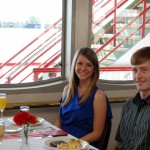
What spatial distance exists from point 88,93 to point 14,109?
3.01ft

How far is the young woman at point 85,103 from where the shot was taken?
8.17 feet

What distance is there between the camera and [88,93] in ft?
8.50

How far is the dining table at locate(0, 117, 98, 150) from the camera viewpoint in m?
1.90

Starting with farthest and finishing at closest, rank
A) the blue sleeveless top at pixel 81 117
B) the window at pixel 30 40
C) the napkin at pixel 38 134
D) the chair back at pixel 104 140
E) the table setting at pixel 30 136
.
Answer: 1. the window at pixel 30 40
2. the blue sleeveless top at pixel 81 117
3. the chair back at pixel 104 140
4. the napkin at pixel 38 134
5. the table setting at pixel 30 136

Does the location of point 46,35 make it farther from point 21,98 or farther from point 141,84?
point 141,84

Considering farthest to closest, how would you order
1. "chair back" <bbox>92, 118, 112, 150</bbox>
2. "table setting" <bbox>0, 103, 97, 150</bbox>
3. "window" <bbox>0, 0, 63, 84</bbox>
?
"window" <bbox>0, 0, 63, 84</bbox> → "chair back" <bbox>92, 118, 112, 150</bbox> → "table setting" <bbox>0, 103, 97, 150</bbox>

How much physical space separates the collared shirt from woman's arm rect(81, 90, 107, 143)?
270mm

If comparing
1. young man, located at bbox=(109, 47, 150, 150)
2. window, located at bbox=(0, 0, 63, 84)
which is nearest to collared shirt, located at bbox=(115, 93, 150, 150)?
young man, located at bbox=(109, 47, 150, 150)

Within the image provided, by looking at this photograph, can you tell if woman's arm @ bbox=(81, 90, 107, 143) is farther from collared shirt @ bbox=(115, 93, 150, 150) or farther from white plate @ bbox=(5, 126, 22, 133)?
white plate @ bbox=(5, 126, 22, 133)

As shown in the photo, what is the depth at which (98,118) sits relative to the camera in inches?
97.6

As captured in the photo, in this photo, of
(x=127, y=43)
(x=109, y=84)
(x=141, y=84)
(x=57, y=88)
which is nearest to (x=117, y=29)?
(x=127, y=43)

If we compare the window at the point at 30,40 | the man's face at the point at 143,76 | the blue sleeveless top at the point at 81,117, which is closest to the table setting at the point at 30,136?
→ the blue sleeveless top at the point at 81,117

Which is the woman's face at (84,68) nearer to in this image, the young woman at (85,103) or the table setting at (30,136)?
the young woman at (85,103)

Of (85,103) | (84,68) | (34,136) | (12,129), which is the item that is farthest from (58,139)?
(84,68)
